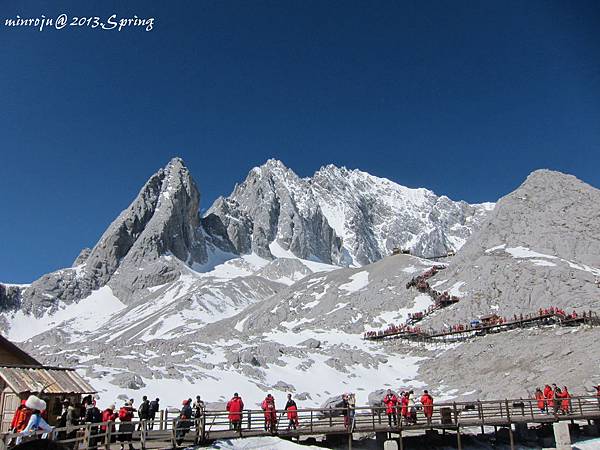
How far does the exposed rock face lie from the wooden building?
66.1 metres

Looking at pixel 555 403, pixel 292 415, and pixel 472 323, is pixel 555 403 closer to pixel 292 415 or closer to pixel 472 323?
pixel 292 415

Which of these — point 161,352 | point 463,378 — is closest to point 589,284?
point 463,378

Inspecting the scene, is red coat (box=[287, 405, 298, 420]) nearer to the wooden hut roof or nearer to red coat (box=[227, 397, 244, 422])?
red coat (box=[227, 397, 244, 422])

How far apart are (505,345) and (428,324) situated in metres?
17.9

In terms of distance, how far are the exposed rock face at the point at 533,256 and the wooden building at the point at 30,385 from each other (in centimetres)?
6606

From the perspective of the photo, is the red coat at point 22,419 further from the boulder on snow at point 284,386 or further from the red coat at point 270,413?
the boulder on snow at point 284,386

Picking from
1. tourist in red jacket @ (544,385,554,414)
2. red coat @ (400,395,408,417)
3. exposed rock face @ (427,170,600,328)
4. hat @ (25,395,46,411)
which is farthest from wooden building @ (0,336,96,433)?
exposed rock face @ (427,170,600,328)

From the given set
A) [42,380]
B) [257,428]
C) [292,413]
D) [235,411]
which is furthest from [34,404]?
[257,428]

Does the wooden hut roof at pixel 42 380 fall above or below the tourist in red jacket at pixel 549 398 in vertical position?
above

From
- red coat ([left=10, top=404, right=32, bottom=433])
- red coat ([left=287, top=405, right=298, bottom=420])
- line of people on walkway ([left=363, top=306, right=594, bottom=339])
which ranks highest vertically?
line of people on walkway ([left=363, top=306, right=594, bottom=339])

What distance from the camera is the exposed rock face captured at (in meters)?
79.7

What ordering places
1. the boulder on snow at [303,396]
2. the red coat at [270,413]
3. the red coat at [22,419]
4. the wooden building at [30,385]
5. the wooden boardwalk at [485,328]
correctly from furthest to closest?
the wooden boardwalk at [485,328], the boulder on snow at [303,396], the red coat at [270,413], the wooden building at [30,385], the red coat at [22,419]

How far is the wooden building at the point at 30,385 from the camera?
1886cm

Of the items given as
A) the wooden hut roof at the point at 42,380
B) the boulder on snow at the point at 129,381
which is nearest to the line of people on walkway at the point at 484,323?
the boulder on snow at the point at 129,381
